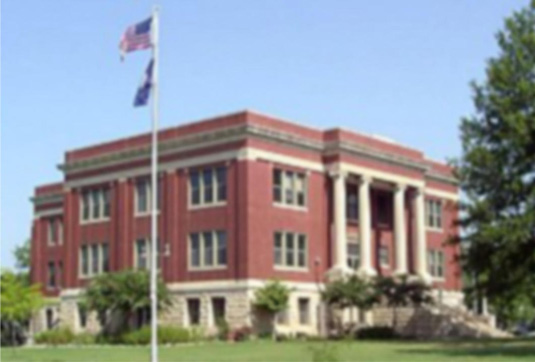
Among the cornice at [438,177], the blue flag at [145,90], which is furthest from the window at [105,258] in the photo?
the blue flag at [145,90]

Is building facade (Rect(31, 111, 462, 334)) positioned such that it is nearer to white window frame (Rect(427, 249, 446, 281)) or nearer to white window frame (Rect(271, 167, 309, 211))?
white window frame (Rect(271, 167, 309, 211))

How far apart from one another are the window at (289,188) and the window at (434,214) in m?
14.3

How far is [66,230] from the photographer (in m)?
64.9

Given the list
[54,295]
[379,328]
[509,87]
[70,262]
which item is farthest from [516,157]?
[54,295]

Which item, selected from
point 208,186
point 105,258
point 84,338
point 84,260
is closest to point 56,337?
point 84,338

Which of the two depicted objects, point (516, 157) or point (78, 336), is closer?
point (516, 157)

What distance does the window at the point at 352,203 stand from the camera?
200 ft

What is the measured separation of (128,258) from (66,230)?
22.9 ft

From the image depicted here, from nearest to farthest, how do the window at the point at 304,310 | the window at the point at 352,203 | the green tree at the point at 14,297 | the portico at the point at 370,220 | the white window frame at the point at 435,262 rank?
the green tree at the point at 14,297, the window at the point at 304,310, the portico at the point at 370,220, the window at the point at 352,203, the white window frame at the point at 435,262

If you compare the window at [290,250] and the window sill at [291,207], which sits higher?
the window sill at [291,207]

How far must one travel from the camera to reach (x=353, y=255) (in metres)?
60.2

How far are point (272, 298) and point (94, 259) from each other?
1551 centimetres

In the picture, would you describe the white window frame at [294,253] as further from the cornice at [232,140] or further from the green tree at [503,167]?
the green tree at [503,167]

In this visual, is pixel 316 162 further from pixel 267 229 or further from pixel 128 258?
pixel 128 258
